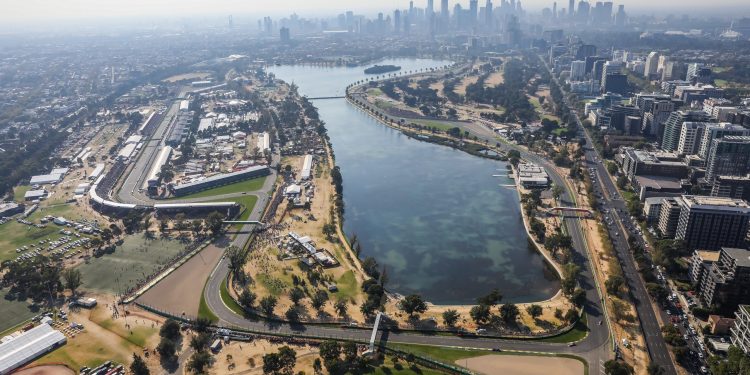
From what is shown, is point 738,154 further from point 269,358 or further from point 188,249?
point 188,249

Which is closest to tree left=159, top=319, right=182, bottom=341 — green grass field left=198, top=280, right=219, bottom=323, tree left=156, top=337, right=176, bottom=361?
tree left=156, top=337, right=176, bottom=361

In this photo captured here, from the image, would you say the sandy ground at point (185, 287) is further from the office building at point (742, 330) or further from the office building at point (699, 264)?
the office building at point (699, 264)

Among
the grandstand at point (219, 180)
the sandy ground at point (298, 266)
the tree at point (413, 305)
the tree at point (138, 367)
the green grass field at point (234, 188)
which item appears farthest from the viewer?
the grandstand at point (219, 180)

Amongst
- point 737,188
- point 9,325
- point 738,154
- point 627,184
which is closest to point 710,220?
point 737,188

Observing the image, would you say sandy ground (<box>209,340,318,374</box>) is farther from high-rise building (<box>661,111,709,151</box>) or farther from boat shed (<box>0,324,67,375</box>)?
high-rise building (<box>661,111,709,151</box>)

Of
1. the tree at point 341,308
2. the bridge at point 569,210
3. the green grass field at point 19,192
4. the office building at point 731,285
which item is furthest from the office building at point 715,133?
the green grass field at point 19,192

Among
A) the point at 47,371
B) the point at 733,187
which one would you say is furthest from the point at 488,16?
the point at 47,371

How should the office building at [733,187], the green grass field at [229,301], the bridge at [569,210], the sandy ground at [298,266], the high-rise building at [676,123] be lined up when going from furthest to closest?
the high-rise building at [676,123], the bridge at [569,210], the office building at [733,187], the sandy ground at [298,266], the green grass field at [229,301]

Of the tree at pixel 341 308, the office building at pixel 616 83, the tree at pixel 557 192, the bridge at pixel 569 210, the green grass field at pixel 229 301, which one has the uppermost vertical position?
the office building at pixel 616 83
